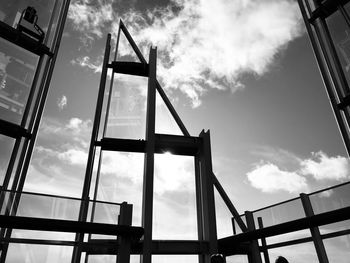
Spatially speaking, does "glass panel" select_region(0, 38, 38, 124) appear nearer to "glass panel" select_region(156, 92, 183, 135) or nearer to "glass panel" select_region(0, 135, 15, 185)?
"glass panel" select_region(0, 135, 15, 185)

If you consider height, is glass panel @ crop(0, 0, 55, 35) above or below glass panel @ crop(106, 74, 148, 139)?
above

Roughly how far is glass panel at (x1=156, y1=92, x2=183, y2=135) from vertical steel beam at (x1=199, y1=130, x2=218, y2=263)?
106cm

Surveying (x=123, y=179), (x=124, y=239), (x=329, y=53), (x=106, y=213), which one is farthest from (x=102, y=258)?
(x=329, y=53)

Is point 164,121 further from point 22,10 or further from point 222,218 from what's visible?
point 22,10

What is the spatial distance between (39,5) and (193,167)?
8.33 m

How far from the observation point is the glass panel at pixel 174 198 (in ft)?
27.1

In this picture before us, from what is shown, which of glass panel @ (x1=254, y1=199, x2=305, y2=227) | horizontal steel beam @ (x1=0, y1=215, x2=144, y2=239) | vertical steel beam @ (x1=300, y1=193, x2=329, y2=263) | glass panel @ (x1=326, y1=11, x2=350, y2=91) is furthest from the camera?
glass panel @ (x1=326, y1=11, x2=350, y2=91)

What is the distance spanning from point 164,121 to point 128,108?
A: 1473 mm

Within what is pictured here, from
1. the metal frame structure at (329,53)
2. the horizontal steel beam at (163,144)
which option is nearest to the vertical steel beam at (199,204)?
the horizontal steel beam at (163,144)

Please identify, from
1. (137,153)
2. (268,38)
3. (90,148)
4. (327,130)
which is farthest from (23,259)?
(268,38)

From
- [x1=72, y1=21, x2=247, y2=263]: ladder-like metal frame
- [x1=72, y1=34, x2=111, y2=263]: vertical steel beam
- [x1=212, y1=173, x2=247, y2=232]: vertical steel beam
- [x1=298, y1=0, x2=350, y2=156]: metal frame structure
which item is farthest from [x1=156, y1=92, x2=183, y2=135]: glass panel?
[x1=298, y1=0, x2=350, y2=156]: metal frame structure

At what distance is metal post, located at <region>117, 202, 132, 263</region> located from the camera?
20.8ft

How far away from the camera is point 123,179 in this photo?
28.8 feet

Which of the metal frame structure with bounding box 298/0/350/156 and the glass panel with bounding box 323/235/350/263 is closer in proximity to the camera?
the glass panel with bounding box 323/235/350/263
